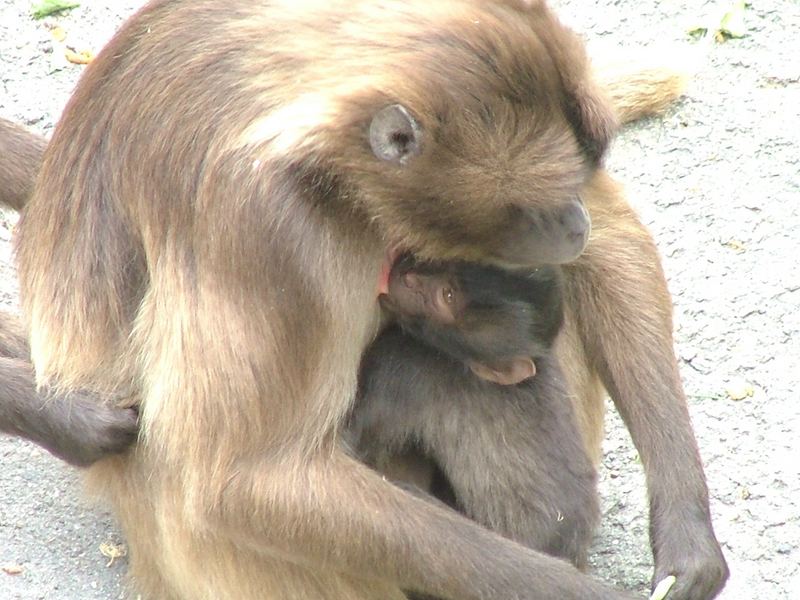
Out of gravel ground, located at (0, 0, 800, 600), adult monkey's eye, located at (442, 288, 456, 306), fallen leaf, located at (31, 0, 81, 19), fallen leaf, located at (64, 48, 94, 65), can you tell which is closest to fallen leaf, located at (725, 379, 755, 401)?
gravel ground, located at (0, 0, 800, 600)

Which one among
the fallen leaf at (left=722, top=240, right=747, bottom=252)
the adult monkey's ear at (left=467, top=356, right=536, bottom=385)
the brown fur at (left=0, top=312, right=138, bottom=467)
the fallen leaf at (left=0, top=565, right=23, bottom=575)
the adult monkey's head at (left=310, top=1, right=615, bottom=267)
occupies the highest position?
the adult monkey's head at (left=310, top=1, right=615, bottom=267)

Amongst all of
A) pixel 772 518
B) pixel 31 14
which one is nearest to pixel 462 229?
pixel 772 518

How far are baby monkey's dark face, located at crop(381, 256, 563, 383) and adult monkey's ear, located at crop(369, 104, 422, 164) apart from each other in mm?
490

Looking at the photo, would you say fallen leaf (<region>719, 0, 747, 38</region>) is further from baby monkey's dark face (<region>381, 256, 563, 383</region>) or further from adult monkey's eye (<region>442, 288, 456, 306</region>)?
adult monkey's eye (<region>442, 288, 456, 306</region>)

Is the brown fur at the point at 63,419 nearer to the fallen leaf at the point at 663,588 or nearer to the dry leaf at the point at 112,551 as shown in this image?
the dry leaf at the point at 112,551

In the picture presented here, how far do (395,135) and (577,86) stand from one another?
49 cm

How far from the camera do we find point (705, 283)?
5.69 meters

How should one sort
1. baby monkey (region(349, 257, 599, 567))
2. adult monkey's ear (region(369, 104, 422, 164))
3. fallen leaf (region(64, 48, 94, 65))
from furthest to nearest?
1. fallen leaf (region(64, 48, 94, 65))
2. baby monkey (region(349, 257, 599, 567))
3. adult monkey's ear (region(369, 104, 422, 164))

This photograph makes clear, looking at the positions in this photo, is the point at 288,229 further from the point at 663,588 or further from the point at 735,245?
the point at 735,245

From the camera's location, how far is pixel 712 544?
171 inches

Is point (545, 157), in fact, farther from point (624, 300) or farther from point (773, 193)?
point (773, 193)

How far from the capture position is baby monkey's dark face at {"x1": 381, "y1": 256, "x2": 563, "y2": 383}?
4.09 m

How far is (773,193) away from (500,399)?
7.14 ft

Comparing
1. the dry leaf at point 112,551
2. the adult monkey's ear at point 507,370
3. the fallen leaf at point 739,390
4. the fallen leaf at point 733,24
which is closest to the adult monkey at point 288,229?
the adult monkey's ear at point 507,370
